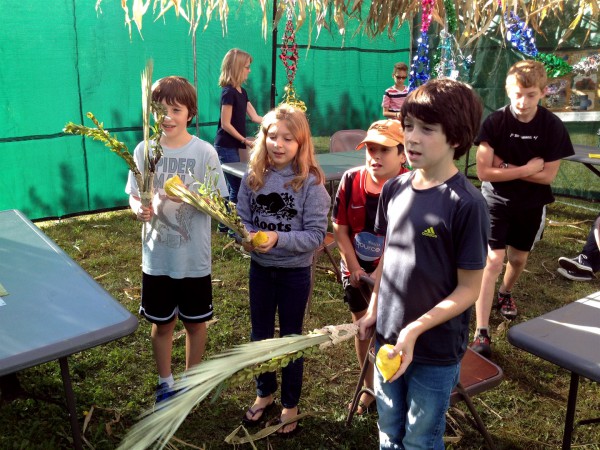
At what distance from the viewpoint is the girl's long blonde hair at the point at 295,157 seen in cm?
242

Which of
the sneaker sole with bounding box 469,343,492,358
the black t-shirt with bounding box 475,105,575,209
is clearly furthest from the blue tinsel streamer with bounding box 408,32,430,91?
the sneaker sole with bounding box 469,343,492,358

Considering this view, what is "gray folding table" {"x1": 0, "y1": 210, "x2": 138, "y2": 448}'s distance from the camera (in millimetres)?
1652

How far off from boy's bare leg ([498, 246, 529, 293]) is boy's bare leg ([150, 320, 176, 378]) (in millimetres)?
2302

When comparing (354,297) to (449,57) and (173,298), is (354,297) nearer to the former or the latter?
(173,298)

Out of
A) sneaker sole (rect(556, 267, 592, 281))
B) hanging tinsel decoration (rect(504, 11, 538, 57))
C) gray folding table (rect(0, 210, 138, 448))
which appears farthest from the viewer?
hanging tinsel decoration (rect(504, 11, 538, 57))

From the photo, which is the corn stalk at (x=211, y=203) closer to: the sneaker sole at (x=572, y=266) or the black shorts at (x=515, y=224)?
the black shorts at (x=515, y=224)

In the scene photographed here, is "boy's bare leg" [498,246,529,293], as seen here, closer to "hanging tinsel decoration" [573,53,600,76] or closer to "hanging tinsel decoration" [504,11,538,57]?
"hanging tinsel decoration" [504,11,538,57]

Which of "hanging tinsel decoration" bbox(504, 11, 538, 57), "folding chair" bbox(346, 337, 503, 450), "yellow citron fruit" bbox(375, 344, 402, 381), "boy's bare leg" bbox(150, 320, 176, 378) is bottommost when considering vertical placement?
"boy's bare leg" bbox(150, 320, 176, 378)

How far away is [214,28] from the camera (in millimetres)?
6852

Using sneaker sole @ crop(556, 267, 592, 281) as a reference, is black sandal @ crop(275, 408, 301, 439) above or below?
above

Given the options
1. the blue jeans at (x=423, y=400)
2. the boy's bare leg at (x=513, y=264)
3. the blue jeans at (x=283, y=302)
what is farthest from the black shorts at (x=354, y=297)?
the boy's bare leg at (x=513, y=264)

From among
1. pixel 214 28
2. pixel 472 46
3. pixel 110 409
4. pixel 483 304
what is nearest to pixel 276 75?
pixel 214 28

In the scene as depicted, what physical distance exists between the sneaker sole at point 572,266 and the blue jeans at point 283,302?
3.29 meters

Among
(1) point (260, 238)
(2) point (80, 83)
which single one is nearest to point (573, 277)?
(1) point (260, 238)
